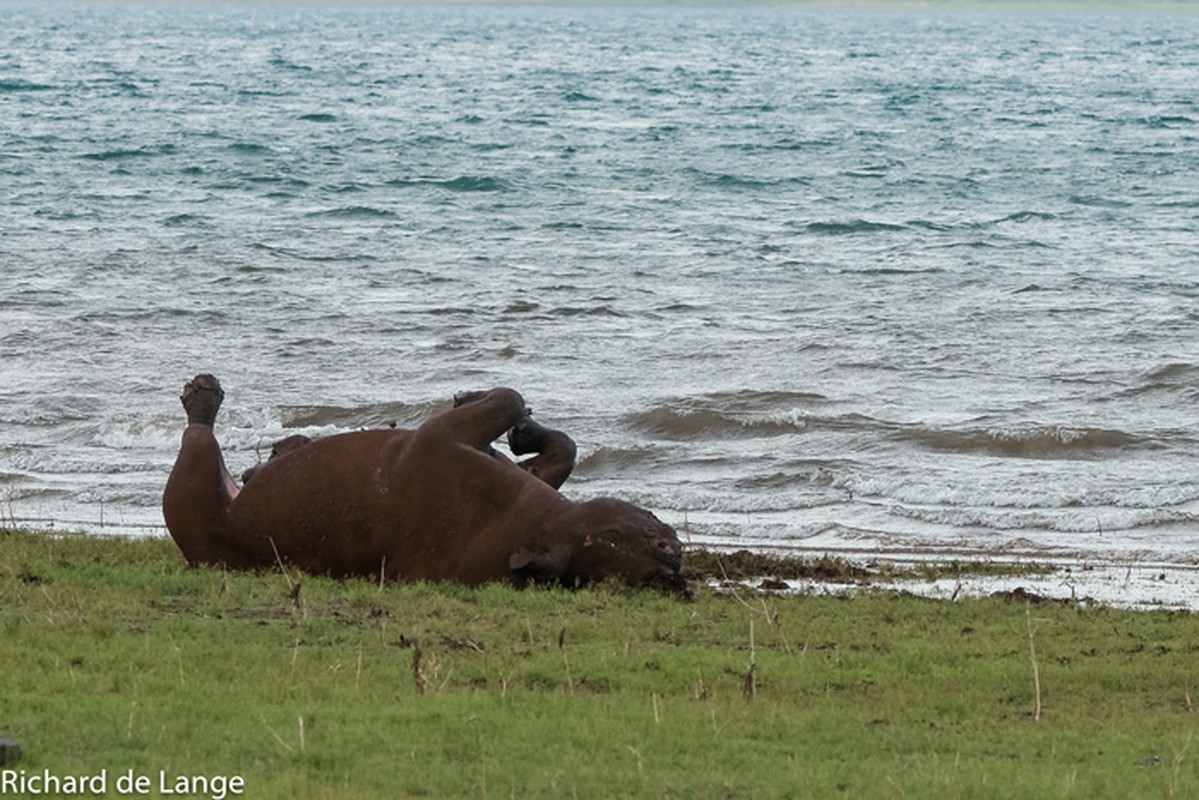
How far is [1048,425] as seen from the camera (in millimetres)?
17344

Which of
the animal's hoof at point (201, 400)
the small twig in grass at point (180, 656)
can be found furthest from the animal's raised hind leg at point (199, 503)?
the small twig in grass at point (180, 656)

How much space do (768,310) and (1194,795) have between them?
18.5 metres

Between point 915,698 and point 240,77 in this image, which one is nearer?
point 915,698

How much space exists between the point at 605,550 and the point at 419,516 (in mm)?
1012

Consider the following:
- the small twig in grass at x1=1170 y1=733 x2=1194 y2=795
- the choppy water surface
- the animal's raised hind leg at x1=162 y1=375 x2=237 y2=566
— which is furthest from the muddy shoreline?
the small twig in grass at x1=1170 y1=733 x2=1194 y2=795

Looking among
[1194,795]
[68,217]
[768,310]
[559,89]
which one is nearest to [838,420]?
[768,310]

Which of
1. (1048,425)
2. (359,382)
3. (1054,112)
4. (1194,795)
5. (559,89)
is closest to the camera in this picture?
(1194,795)

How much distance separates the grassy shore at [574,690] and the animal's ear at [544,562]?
20 centimetres

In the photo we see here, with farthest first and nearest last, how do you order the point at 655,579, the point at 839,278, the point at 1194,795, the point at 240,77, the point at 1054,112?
the point at 240,77 → the point at 1054,112 → the point at 839,278 → the point at 655,579 → the point at 1194,795

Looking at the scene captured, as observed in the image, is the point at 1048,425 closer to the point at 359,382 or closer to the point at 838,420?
the point at 838,420

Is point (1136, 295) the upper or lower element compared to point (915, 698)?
lower

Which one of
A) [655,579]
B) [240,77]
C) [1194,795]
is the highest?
[1194,795]

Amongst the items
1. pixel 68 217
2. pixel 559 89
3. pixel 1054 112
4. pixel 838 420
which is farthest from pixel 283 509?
pixel 559 89

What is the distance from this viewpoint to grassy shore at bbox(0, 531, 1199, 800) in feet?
19.6
